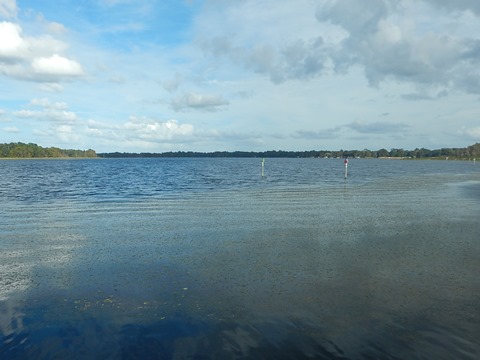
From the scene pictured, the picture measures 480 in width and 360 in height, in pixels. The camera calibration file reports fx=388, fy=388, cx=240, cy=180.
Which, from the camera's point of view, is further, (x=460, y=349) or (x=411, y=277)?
(x=411, y=277)

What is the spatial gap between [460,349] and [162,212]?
22.2 metres

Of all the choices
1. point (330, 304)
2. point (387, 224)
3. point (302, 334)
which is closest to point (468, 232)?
point (387, 224)

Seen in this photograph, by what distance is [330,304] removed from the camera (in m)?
10.6

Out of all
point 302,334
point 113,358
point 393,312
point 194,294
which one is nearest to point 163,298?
point 194,294

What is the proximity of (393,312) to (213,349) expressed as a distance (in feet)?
16.2

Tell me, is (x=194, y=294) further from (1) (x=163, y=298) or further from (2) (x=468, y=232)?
(2) (x=468, y=232)

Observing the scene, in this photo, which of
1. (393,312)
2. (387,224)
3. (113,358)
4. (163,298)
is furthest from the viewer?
(387,224)

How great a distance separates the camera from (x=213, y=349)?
8.28 m

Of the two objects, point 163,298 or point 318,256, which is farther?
point 318,256

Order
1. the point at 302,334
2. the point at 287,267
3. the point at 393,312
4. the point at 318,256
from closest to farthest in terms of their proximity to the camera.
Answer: the point at 302,334 → the point at 393,312 → the point at 287,267 → the point at 318,256

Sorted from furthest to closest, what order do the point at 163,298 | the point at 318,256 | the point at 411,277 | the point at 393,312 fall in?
1. the point at 318,256
2. the point at 411,277
3. the point at 163,298
4. the point at 393,312

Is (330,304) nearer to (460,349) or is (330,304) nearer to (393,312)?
(393,312)

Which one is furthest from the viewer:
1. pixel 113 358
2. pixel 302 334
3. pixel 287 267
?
pixel 287 267

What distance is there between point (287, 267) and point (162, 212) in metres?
15.7
